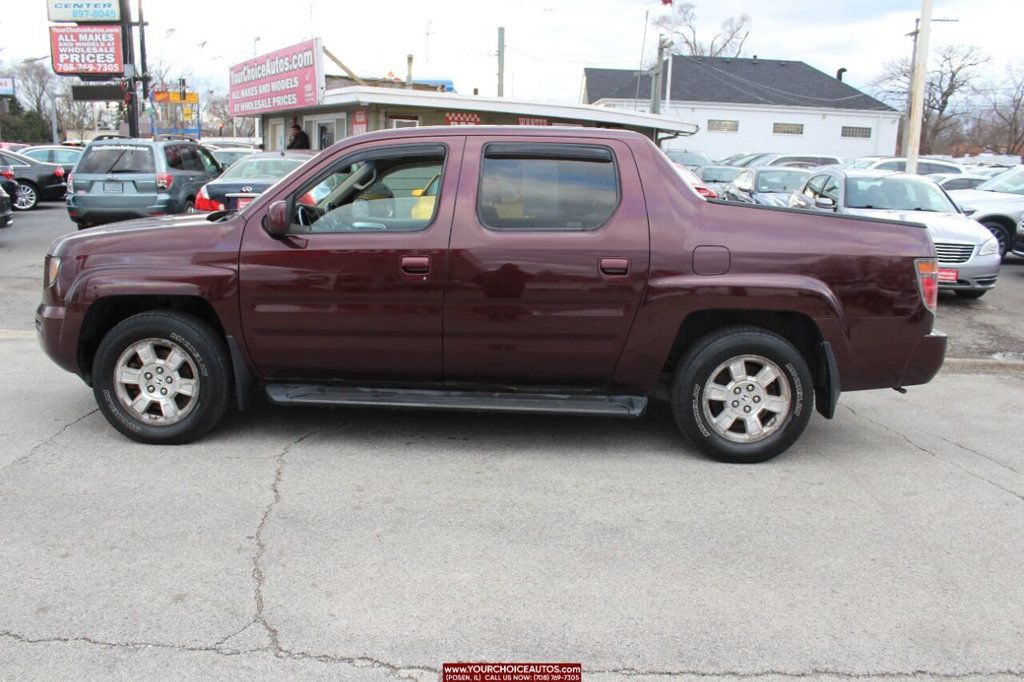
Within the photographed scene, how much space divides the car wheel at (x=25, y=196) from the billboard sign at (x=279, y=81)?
6623 mm

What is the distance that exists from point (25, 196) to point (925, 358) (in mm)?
22683

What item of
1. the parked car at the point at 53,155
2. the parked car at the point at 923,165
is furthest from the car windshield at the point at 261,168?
the parked car at the point at 923,165

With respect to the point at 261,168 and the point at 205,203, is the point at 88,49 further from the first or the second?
the point at 205,203

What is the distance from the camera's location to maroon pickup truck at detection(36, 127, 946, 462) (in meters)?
4.77

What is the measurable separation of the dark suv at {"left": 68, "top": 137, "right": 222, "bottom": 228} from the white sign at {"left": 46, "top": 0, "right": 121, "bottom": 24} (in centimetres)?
2113

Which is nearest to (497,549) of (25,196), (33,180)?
(25,196)

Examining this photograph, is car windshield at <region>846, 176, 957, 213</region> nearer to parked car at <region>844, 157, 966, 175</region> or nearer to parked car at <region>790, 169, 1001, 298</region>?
parked car at <region>790, 169, 1001, 298</region>

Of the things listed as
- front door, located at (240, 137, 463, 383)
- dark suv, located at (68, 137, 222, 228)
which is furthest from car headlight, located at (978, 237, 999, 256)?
dark suv, located at (68, 137, 222, 228)

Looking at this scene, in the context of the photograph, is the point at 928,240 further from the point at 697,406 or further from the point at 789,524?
the point at 789,524

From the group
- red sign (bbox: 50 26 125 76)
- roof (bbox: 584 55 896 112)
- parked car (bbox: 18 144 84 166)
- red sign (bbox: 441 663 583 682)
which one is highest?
roof (bbox: 584 55 896 112)

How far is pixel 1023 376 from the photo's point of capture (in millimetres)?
7539

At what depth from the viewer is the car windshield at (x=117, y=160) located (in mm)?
14320

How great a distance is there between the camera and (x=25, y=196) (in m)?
21.8

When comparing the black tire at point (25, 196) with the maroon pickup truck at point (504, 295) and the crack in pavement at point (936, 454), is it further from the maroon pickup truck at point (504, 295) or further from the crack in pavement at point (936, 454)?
the crack in pavement at point (936, 454)
